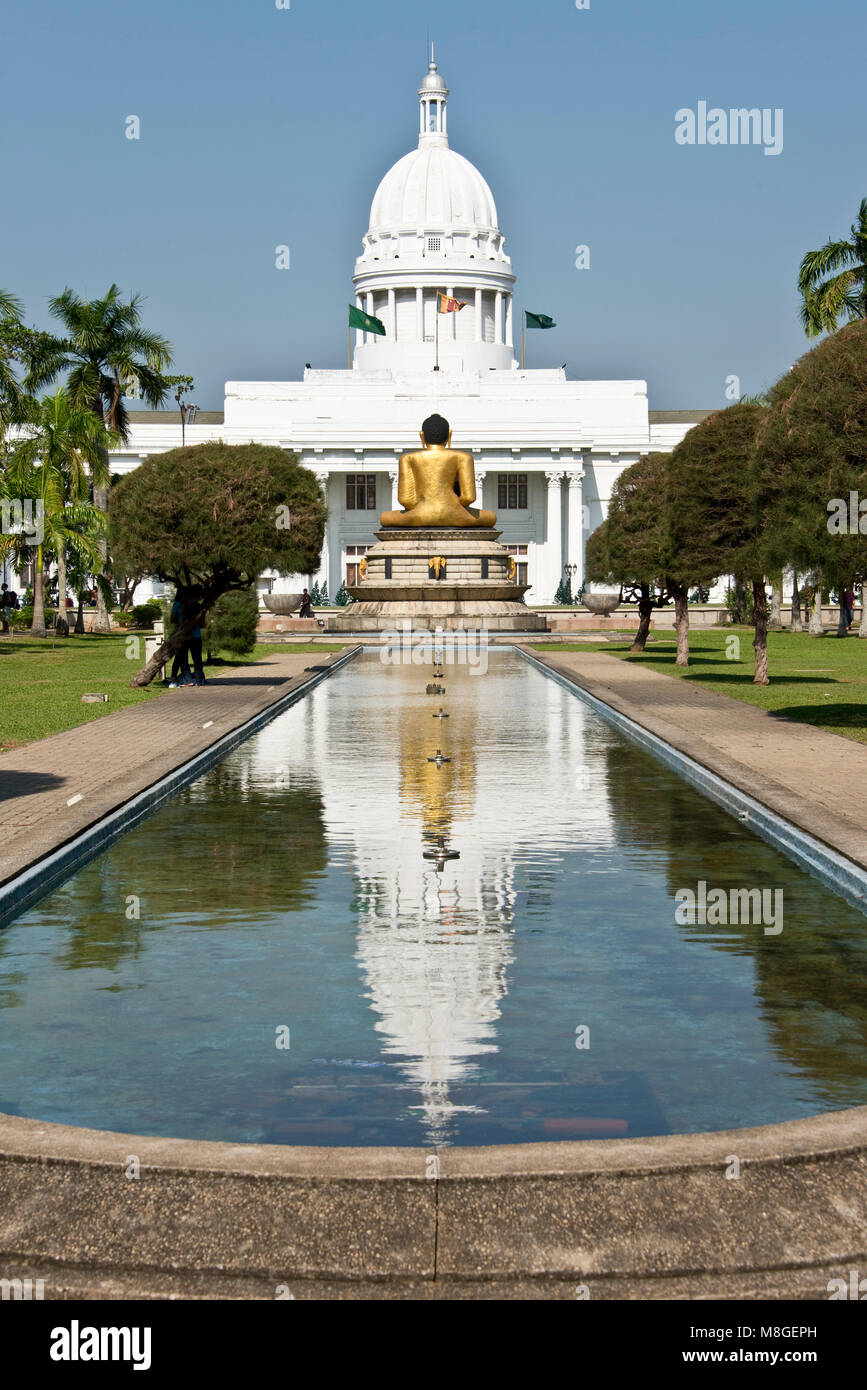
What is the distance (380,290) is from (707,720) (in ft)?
324

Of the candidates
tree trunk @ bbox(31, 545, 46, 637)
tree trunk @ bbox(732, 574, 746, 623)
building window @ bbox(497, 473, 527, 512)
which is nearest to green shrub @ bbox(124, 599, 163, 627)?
tree trunk @ bbox(31, 545, 46, 637)

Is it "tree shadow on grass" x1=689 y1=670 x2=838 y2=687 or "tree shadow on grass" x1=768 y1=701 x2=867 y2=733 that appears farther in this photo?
"tree shadow on grass" x1=689 y1=670 x2=838 y2=687

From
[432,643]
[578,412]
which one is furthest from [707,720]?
[578,412]

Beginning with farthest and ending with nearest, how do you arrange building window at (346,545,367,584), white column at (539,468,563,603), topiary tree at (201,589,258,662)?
building window at (346,545,367,584), white column at (539,468,563,603), topiary tree at (201,589,258,662)

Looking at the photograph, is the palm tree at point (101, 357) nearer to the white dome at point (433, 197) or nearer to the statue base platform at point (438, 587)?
the statue base platform at point (438, 587)

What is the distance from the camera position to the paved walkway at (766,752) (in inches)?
483

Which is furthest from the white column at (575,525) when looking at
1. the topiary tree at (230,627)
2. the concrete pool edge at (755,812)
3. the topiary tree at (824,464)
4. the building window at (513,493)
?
the topiary tree at (824,464)

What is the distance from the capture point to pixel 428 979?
7750 mm

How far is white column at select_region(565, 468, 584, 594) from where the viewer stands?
101 meters

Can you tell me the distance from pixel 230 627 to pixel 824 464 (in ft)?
68.3

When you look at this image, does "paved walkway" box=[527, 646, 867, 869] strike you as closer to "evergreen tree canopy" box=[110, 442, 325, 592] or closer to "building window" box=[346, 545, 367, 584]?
"evergreen tree canopy" box=[110, 442, 325, 592]

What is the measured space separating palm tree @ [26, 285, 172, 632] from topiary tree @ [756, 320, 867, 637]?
41.3 metres

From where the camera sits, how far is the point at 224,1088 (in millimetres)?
6086

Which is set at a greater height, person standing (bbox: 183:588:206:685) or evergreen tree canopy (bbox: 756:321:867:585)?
evergreen tree canopy (bbox: 756:321:867:585)
